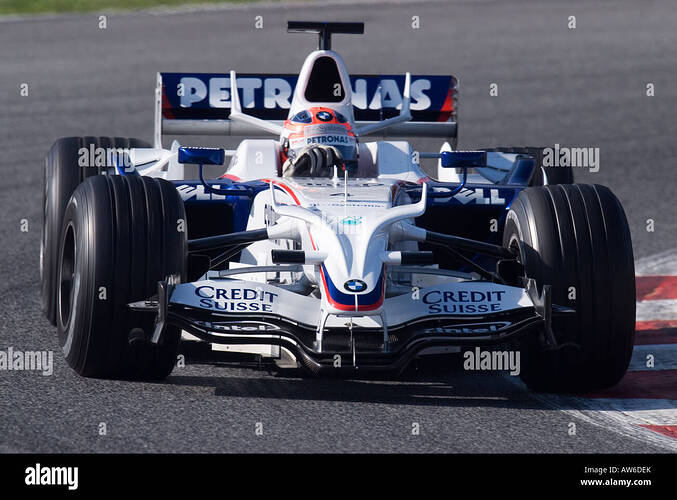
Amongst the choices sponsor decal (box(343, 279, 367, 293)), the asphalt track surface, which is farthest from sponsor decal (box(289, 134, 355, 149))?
sponsor decal (box(343, 279, 367, 293))

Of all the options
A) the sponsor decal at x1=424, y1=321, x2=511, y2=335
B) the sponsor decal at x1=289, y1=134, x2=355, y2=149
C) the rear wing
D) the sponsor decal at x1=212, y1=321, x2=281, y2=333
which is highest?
the rear wing

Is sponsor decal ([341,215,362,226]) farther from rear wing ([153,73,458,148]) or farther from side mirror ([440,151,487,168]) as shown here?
rear wing ([153,73,458,148])

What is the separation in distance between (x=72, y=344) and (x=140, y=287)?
455 mm

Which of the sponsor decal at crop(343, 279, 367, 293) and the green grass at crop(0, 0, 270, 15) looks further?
the green grass at crop(0, 0, 270, 15)

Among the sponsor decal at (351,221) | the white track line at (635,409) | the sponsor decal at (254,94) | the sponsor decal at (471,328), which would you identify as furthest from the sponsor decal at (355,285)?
the sponsor decal at (254,94)

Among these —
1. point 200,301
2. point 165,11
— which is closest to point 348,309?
point 200,301

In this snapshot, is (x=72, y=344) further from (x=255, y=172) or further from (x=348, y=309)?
(x=255, y=172)

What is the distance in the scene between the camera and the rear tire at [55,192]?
8.29 meters

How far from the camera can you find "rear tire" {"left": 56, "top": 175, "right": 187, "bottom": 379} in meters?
6.64

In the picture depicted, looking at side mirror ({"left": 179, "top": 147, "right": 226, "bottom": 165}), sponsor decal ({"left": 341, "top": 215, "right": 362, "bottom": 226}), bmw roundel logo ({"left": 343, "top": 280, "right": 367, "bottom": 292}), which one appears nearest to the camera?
bmw roundel logo ({"left": 343, "top": 280, "right": 367, "bottom": 292})

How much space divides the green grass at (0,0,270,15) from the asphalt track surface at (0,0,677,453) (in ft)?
3.89

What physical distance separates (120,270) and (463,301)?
1.67 m

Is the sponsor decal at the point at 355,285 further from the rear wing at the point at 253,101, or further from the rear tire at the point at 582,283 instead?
the rear wing at the point at 253,101

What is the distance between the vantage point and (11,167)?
14.1 metres
